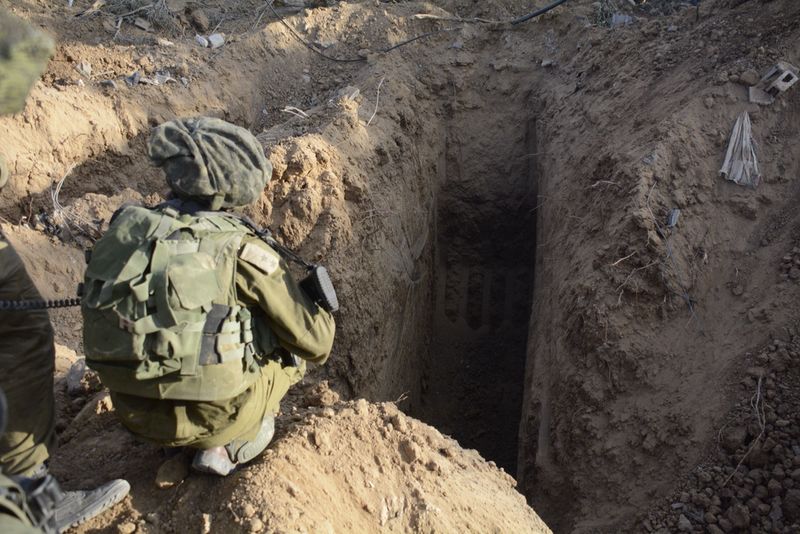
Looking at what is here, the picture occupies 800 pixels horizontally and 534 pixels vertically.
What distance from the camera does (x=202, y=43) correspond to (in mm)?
7375

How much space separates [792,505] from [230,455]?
113 inches

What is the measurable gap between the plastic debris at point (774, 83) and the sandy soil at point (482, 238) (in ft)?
0.27

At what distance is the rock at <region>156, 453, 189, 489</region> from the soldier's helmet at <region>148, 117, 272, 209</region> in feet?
3.56

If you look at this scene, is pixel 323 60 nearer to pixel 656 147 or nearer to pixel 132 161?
pixel 132 161

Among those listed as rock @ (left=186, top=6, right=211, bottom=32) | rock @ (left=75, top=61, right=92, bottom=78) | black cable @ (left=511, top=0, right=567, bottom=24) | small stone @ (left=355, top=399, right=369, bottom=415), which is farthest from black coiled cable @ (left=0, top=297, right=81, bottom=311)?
black cable @ (left=511, top=0, right=567, bottom=24)

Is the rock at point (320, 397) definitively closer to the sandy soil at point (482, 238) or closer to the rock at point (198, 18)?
the sandy soil at point (482, 238)

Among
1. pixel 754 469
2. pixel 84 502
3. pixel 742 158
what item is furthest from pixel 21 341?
pixel 742 158

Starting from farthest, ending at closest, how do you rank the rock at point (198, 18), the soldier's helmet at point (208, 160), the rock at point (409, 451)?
the rock at point (198, 18) → the rock at point (409, 451) → the soldier's helmet at point (208, 160)

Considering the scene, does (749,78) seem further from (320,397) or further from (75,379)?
(75,379)

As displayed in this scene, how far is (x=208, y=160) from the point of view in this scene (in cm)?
255

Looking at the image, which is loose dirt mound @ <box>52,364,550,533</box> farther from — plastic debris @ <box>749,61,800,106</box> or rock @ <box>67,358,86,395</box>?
plastic debris @ <box>749,61,800,106</box>

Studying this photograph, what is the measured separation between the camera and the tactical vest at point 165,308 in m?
2.32

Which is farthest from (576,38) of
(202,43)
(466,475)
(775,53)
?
(466,475)

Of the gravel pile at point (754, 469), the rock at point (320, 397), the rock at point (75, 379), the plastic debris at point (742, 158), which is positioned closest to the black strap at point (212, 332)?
the rock at point (320, 397)
